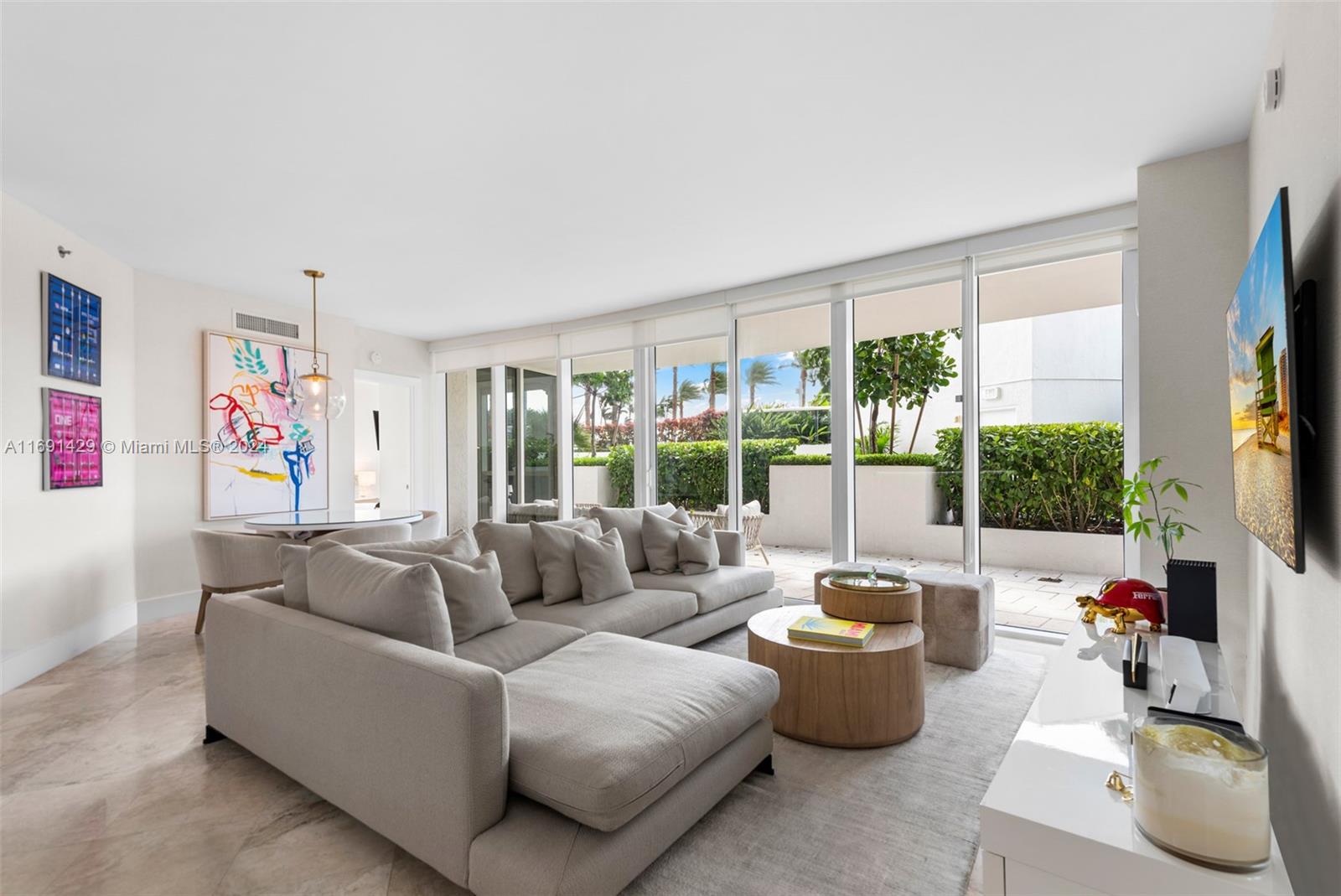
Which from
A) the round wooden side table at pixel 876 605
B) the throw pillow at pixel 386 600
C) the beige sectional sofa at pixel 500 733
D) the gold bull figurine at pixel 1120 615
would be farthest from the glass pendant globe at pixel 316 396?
the gold bull figurine at pixel 1120 615

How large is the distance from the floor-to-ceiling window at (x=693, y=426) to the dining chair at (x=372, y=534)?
238cm

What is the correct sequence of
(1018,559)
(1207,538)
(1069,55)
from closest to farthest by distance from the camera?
1. (1069,55)
2. (1207,538)
3. (1018,559)

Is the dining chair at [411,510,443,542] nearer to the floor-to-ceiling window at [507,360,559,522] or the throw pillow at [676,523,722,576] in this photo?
the floor-to-ceiling window at [507,360,559,522]

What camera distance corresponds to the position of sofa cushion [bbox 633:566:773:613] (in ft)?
12.6

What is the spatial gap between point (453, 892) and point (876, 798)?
1.38 m

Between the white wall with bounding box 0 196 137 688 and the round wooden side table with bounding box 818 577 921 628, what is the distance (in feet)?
14.2

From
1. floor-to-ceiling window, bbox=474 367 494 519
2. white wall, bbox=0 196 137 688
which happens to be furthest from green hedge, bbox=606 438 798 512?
white wall, bbox=0 196 137 688

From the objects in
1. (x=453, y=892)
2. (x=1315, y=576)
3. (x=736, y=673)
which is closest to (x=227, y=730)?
(x=453, y=892)

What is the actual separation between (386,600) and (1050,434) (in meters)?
4.02

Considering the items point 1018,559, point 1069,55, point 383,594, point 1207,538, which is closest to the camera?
point 383,594

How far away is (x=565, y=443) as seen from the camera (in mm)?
6801

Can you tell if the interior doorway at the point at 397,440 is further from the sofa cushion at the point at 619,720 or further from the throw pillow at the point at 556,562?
the sofa cushion at the point at 619,720

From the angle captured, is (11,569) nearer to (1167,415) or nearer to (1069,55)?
(1069,55)

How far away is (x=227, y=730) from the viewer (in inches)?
98.9
